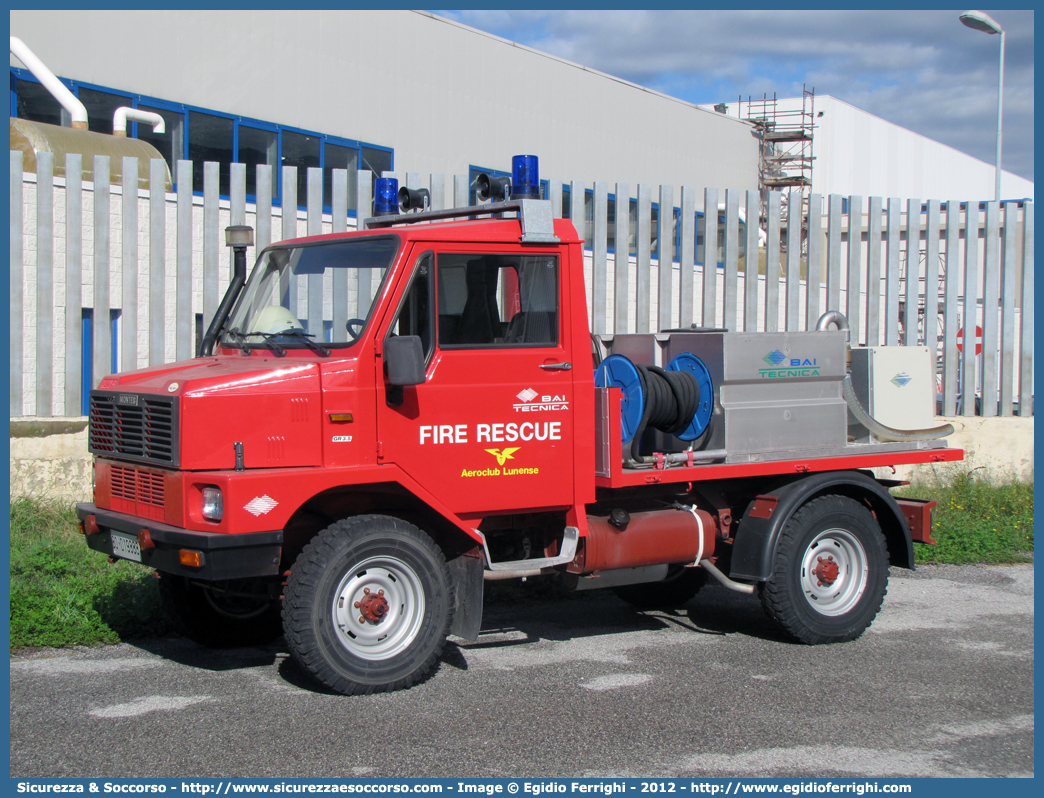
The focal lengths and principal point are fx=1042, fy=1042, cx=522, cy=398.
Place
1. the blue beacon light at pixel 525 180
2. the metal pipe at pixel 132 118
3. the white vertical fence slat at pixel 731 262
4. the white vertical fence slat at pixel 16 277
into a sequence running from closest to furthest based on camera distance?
the blue beacon light at pixel 525 180 → the white vertical fence slat at pixel 16 277 → the white vertical fence slat at pixel 731 262 → the metal pipe at pixel 132 118

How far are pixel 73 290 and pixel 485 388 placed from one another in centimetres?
505

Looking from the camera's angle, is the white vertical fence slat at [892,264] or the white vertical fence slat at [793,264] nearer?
the white vertical fence slat at [793,264]

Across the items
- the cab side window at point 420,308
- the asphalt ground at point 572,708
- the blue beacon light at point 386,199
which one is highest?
the blue beacon light at point 386,199

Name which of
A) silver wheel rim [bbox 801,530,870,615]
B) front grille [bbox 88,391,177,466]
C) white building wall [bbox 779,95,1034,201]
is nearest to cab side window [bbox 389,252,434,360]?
front grille [bbox 88,391,177,466]

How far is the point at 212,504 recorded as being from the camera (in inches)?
214

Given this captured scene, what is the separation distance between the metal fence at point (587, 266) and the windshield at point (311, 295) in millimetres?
97

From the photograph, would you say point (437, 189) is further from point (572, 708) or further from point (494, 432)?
point (572, 708)

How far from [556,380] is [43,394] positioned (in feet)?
17.1

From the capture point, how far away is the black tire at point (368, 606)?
557 centimetres

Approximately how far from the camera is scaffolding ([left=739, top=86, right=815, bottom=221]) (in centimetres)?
3291

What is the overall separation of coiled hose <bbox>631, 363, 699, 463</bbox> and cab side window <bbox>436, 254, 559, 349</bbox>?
85cm

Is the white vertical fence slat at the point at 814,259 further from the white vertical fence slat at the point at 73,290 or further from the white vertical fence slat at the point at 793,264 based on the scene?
the white vertical fence slat at the point at 73,290

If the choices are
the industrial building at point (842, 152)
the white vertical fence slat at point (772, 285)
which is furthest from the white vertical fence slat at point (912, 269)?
the industrial building at point (842, 152)

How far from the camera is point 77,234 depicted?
30.8ft
